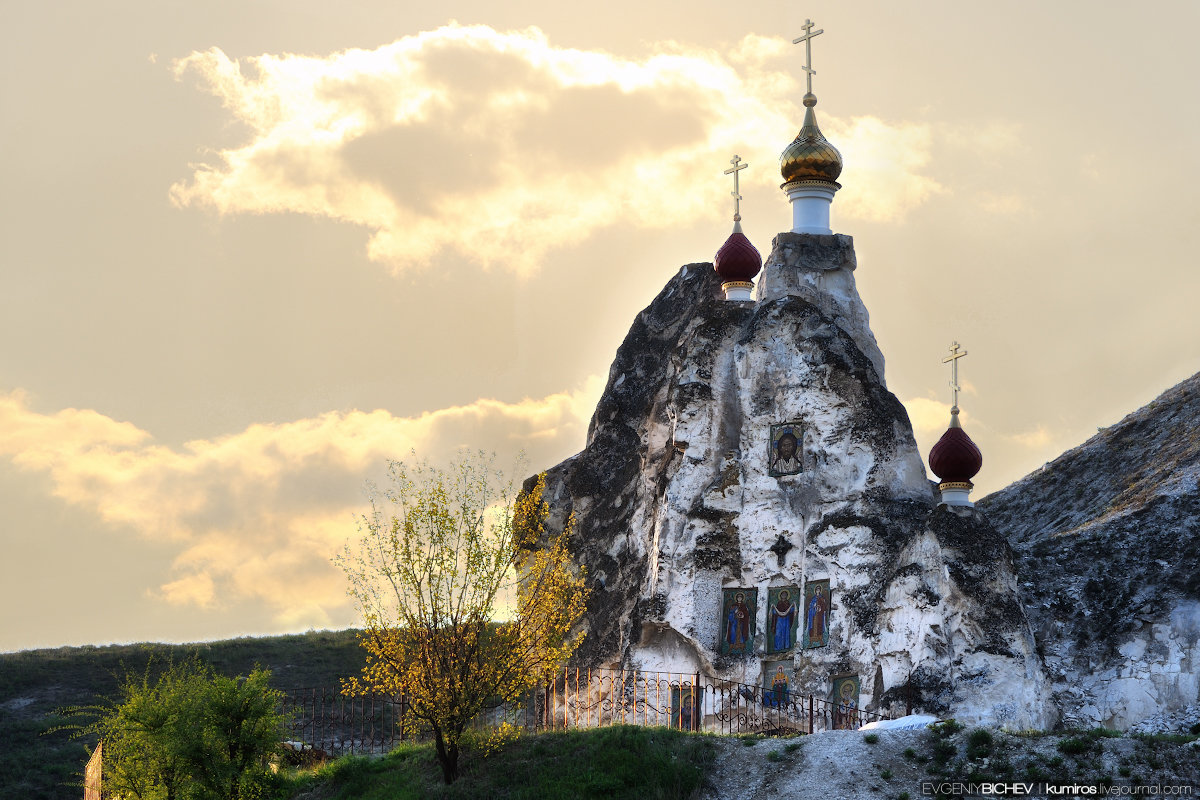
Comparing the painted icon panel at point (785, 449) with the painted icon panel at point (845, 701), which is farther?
the painted icon panel at point (785, 449)

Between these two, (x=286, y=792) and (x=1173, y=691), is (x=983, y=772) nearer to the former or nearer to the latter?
(x=1173, y=691)

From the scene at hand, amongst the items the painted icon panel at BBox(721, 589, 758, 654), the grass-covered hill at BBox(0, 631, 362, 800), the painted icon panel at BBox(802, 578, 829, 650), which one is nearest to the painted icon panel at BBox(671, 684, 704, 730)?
the painted icon panel at BBox(721, 589, 758, 654)

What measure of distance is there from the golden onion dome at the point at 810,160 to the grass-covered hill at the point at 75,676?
1667 centimetres

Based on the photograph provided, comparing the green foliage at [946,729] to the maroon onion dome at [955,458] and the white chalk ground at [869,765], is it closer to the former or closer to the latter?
the white chalk ground at [869,765]

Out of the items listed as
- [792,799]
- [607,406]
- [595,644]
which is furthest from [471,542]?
[607,406]

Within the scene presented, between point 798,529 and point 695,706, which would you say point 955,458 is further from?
point 695,706

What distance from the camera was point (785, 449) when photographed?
89.7 feet

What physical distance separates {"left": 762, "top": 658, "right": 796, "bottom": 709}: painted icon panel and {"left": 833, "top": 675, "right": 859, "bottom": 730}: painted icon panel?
796mm

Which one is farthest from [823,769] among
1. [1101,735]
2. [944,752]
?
[1101,735]

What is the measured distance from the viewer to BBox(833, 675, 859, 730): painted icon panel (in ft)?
80.8

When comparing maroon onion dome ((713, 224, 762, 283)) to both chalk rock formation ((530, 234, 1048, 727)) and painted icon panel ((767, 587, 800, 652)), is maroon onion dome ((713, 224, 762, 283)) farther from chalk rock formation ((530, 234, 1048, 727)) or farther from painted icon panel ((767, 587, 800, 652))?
painted icon panel ((767, 587, 800, 652))

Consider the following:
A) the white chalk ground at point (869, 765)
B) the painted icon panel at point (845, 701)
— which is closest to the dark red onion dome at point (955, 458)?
the painted icon panel at point (845, 701)

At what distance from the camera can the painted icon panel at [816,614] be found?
25906 millimetres

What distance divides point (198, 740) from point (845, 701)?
10217 millimetres
